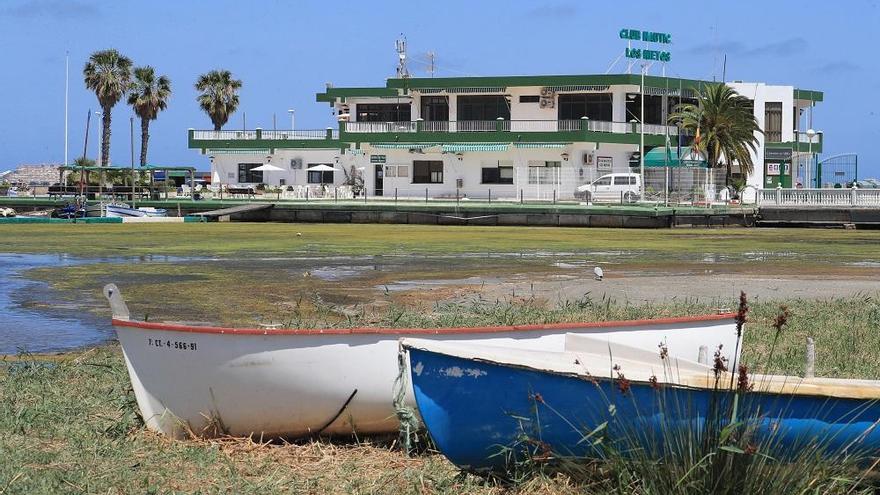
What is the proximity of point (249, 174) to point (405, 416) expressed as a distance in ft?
220

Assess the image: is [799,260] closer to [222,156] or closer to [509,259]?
[509,259]

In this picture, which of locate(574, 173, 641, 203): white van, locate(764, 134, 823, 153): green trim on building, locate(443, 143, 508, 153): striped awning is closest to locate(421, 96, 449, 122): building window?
locate(443, 143, 508, 153): striped awning

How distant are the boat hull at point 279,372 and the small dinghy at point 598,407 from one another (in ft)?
2.68

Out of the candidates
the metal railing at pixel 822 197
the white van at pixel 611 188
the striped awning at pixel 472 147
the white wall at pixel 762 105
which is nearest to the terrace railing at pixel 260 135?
the striped awning at pixel 472 147

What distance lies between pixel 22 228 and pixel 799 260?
93.5 feet

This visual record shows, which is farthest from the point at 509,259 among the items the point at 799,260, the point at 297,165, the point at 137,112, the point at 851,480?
the point at 137,112

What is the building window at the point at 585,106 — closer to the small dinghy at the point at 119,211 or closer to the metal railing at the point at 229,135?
the metal railing at the point at 229,135

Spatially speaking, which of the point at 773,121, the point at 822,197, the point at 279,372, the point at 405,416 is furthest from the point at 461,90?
the point at 405,416

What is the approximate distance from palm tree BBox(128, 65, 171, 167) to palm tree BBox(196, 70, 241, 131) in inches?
107

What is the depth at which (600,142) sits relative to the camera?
2485 inches

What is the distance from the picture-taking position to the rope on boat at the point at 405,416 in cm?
722

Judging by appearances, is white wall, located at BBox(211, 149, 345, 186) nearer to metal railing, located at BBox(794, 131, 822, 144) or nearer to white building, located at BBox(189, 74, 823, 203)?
white building, located at BBox(189, 74, 823, 203)

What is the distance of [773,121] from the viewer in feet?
→ 244

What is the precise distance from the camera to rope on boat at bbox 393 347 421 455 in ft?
23.7
